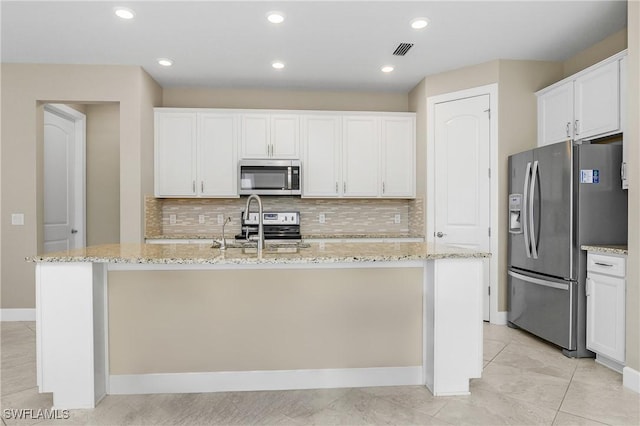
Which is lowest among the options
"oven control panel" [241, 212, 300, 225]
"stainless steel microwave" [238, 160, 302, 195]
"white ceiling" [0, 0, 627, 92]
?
"oven control panel" [241, 212, 300, 225]

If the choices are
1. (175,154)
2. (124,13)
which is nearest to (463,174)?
(175,154)

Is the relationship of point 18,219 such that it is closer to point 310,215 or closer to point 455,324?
point 310,215

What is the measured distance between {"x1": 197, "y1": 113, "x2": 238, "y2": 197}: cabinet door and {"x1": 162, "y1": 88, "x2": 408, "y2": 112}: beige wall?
0.39m

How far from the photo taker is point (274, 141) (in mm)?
4660

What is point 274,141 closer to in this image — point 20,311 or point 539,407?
point 20,311

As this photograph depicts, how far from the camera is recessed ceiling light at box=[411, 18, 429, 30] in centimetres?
310

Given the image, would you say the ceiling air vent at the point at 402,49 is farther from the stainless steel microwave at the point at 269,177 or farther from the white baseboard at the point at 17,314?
the white baseboard at the point at 17,314

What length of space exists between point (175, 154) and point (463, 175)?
332 cm

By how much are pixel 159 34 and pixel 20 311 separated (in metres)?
3.23

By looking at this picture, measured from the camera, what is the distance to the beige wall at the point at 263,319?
237 cm

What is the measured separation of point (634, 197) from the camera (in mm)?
2480

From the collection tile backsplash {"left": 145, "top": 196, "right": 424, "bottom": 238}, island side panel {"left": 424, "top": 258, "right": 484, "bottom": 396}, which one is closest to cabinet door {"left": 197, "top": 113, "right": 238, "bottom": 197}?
tile backsplash {"left": 145, "top": 196, "right": 424, "bottom": 238}

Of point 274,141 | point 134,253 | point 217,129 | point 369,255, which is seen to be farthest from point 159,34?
point 369,255

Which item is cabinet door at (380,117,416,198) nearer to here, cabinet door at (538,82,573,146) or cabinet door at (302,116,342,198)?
cabinet door at (302,116,342,198)
